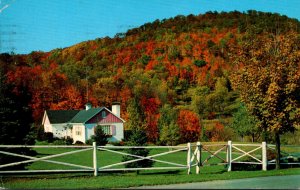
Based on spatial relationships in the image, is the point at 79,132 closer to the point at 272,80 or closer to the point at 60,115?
the point at 60,115

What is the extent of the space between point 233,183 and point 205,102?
32294 mm

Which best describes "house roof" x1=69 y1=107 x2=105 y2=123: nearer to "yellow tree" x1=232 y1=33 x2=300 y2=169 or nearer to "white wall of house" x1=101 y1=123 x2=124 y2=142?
"white wall of house" x1=101 y1=123 x2=124 y2=142

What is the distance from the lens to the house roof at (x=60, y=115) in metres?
50.3

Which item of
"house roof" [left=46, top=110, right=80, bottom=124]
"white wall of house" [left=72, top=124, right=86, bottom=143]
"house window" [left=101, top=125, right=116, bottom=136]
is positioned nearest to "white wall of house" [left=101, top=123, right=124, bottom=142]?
"house window" [left=101, top=125, right=116, bottom=136]

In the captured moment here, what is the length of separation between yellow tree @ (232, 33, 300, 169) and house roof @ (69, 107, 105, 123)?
3196 cm

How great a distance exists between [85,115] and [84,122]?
2.56 m

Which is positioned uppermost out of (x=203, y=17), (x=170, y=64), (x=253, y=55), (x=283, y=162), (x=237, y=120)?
(x=203, y=17)

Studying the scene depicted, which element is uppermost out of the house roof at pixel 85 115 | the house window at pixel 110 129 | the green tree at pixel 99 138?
the house roof at pixel 85 115

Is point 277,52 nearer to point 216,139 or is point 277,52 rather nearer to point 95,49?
point 216,139

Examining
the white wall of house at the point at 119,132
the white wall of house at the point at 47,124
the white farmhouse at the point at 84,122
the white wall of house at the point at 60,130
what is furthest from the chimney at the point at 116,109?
the white wall of house at the point at 47,124

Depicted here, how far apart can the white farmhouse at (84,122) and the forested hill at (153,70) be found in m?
2.36

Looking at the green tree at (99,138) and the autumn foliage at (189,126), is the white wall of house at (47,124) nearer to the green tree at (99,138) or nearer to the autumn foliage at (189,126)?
the green tree at (99,138)

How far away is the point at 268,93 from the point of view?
15.7 m

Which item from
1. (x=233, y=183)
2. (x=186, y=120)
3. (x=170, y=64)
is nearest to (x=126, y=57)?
(x=170, y=64)
